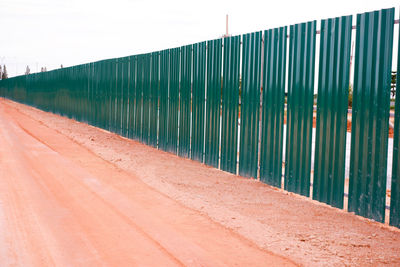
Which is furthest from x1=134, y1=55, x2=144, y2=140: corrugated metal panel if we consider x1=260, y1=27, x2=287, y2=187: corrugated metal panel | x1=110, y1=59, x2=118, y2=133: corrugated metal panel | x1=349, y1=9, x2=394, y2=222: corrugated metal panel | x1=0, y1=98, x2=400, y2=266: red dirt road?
x1=349, y1=9, x2=394, y2=222: corrugated metal panel

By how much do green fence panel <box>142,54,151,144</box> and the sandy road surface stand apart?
14.8ft

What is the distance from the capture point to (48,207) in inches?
211

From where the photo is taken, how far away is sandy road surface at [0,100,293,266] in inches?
151

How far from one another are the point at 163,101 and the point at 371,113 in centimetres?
673

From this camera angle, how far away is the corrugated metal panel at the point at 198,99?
9.14 metres

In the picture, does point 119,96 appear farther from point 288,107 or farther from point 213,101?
point 288,107

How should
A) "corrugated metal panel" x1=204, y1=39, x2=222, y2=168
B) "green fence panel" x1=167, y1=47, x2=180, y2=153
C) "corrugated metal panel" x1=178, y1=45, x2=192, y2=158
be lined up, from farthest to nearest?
"green fence panel" x1=167, y1=47, x2=180, y2=153 → "corrugated metal panel" x1=178, y1=45, x2=192, y2=158 → "corrugated metal panel" x1=204, y1=39, x2=222, y2=168

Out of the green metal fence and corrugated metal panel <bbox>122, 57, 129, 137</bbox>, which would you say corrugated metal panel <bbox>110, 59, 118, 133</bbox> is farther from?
the green metal fence

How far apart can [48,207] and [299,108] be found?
150 inches

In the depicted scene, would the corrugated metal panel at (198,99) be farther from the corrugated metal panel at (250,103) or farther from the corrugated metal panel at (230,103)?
the corrugated metal panel at (250,103)

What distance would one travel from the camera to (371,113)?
5.15m

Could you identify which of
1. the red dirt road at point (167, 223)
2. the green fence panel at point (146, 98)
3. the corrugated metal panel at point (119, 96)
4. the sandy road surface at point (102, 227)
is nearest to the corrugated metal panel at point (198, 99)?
the red dirt road at point (167, 223)

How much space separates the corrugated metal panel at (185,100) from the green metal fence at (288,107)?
2cm

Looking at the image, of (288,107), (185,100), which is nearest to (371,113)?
(288,107)
